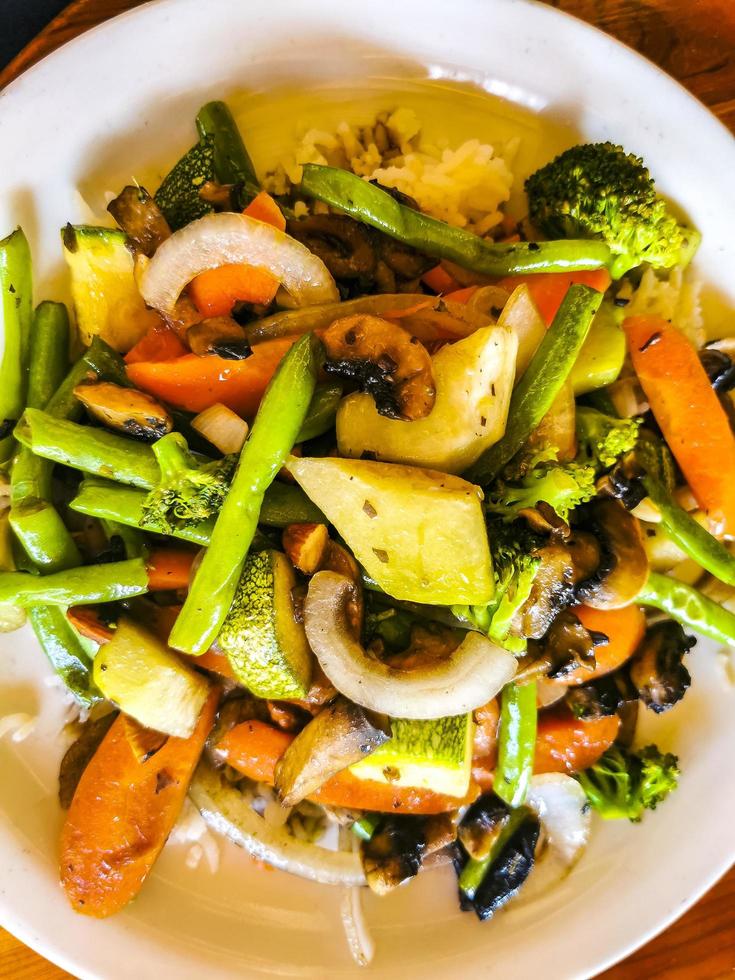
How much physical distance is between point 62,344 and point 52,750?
4.23 feet

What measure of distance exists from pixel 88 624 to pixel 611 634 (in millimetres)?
1552

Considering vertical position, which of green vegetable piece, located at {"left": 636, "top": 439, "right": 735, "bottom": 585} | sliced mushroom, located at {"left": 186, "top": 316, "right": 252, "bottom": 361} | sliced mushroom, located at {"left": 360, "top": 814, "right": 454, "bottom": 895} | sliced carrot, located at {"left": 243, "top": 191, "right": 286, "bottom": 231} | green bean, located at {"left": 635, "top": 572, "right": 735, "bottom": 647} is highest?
sliced carrot, located at {"left": 243, "top": 191, "right": 286, "bottom": 231}

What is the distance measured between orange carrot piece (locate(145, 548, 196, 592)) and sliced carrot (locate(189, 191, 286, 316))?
2.30 ft

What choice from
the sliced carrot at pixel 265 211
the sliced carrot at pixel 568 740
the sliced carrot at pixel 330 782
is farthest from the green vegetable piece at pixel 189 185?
the sliced carrot at pixel 568 740

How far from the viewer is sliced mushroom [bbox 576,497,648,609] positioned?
2068mm

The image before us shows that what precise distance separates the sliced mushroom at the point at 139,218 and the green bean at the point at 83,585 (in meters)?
0.89

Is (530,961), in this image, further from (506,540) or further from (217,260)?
(217,260)

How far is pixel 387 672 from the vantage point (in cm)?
193

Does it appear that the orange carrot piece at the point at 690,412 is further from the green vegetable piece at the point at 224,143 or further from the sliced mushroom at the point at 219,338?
the green vegetable piece at the point at 224,143

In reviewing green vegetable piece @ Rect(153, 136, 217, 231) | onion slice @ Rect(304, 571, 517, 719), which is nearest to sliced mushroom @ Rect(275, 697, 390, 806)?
onion slice @ Rect(304, 571, 517, 719)

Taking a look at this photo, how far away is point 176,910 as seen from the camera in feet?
7.59

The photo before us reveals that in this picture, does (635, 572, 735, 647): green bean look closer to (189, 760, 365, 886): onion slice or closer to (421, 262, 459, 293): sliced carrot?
(421, 262, 459, 293): sliced carrot

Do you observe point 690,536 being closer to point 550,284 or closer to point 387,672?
point 550,284

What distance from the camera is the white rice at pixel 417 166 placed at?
7.68 ft
